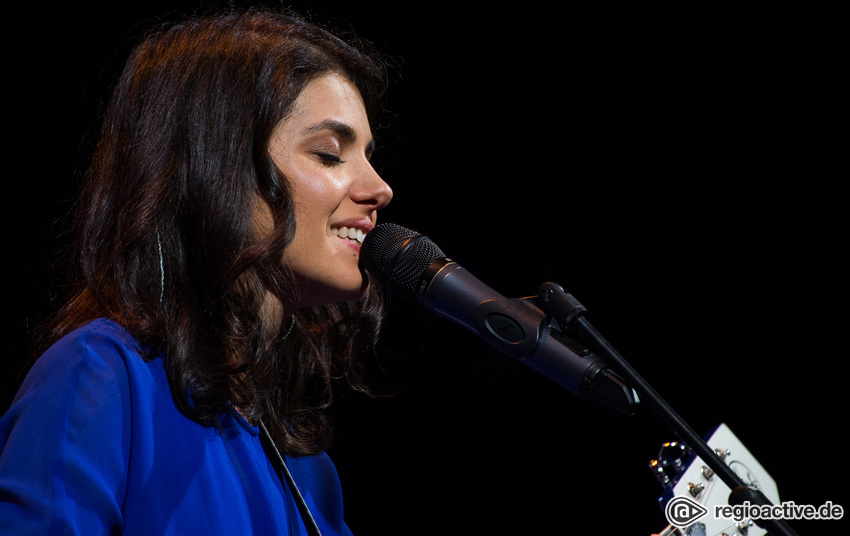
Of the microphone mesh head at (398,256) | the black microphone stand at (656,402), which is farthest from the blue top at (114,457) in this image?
the black microphone stand at (656,402)

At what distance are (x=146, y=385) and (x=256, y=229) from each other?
38cm

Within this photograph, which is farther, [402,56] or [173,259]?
[402,56]

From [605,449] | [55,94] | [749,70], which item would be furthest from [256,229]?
[749,70]

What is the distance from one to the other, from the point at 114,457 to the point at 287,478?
1.54 feet

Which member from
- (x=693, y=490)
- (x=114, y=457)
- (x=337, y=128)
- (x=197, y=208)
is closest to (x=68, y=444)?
(x=114, y=457)

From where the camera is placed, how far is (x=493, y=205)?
268 cm

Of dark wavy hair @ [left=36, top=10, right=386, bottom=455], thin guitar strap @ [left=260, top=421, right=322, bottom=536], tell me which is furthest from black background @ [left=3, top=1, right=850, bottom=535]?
thin guitar strap @ [left=260, top=421, right=322, bottom=536]

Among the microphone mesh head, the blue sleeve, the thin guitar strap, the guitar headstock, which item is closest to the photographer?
the blue sleeve

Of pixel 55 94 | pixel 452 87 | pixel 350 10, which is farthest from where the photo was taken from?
pixel 452 87

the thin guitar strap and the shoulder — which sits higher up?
the shoulder

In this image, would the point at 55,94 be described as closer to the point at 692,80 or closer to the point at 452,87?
the point at 452,87

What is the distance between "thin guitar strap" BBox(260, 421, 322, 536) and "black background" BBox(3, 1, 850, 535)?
1.19 meters

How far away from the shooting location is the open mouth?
4.53ft

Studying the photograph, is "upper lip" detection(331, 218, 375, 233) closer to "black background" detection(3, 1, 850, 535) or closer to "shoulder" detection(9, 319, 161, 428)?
"shoulder" detection(9, 319, 161, 428)
